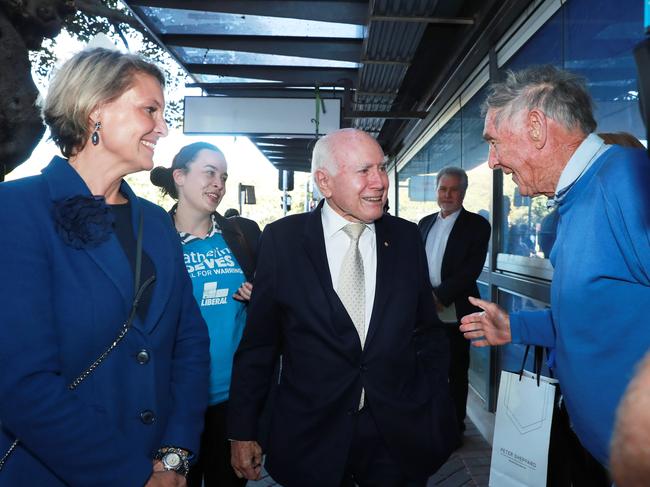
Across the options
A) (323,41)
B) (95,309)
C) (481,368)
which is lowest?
(481,368)

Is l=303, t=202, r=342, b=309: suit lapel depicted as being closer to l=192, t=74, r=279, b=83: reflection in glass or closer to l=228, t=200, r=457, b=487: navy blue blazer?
l=228, t=200, r=457, b=487: navy blue blazer

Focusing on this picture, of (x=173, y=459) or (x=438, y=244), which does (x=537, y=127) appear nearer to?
(x=173, y=459)

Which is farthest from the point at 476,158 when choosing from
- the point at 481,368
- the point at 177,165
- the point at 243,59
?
the point at 177,165

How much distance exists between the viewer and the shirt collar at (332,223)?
A: 7.08 feet

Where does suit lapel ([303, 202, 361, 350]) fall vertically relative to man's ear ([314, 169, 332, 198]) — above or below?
below

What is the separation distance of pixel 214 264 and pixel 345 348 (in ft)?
3.09

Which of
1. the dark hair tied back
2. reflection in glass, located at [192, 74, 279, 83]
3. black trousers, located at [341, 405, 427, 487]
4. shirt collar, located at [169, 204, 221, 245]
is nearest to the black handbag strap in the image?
black trousers, located at [341, 405, 427, 487]

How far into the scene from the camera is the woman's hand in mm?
2521

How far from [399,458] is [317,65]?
18.0 feet

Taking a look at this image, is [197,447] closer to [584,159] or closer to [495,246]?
[584,159]

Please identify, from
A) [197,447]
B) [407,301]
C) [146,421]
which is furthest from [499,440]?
[146,421]

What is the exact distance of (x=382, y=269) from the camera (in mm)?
2045

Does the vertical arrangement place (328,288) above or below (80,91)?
below

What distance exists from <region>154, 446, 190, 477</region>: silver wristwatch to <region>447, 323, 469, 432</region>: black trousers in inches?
119
